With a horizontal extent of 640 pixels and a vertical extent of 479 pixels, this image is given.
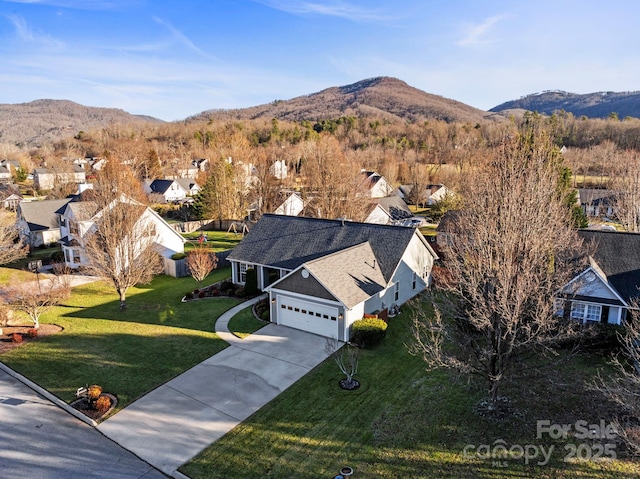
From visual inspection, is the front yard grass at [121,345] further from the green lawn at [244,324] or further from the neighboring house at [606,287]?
the neighboring house at [606,287]

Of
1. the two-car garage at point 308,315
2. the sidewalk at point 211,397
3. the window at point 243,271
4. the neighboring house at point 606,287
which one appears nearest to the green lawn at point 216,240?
the window at point 243,271

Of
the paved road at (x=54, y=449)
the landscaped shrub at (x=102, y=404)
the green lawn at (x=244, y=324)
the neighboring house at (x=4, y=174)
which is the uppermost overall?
the neighboring house at (x=4, y=174)

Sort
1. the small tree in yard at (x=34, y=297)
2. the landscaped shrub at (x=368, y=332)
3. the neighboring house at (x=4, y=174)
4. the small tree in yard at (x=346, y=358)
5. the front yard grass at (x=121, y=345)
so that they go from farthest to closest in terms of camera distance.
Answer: the neighboring house at (x=4, y=174), the small tree in yard at (x=34, y=297), the landscaped shrub at (x=368, y=332), the front yard grass at (x=121, y=345), the small tree in yard at (x=346, y=358)

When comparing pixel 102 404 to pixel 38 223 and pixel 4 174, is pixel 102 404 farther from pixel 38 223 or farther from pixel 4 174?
pixel 4 174

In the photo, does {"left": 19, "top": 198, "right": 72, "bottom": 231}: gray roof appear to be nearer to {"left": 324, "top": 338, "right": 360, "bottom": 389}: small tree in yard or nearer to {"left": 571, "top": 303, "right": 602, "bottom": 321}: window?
{"left": 324, "top": 338, "right": 360, "bottom": 389}: small tree in yard

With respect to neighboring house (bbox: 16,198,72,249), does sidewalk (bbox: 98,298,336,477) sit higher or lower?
lower

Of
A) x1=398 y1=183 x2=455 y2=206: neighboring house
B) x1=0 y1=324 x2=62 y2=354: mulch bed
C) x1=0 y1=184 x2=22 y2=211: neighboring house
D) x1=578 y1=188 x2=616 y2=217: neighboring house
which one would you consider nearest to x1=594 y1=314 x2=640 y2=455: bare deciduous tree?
x1=0 y1=324 x2=62 y2=354: mulch bed
